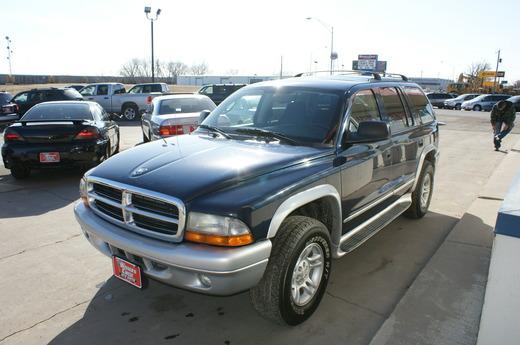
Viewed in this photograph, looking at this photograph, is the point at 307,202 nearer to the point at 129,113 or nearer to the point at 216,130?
the point at 216,130

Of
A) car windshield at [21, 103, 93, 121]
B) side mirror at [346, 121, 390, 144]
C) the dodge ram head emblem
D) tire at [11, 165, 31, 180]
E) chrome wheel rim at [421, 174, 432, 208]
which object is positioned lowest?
tire at [11, 165, 31, 180]

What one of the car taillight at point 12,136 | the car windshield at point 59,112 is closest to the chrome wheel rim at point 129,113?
the car windshield at point 59,112

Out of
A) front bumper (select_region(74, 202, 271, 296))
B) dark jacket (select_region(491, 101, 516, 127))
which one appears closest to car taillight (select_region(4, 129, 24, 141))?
front bumper (select_region(74, 202, 271, 296))

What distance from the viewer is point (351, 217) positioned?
3.66m

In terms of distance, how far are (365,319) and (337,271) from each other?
0.83 meters

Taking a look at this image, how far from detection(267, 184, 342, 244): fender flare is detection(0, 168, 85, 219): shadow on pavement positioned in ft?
14.2

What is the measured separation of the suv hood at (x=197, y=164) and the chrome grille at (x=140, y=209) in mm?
56

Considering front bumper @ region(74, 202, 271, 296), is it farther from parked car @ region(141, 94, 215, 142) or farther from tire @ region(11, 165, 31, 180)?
parked car @ region(141, 94, 215, 142)

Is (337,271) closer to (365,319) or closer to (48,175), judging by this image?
(365,319)

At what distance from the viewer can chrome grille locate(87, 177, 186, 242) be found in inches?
105

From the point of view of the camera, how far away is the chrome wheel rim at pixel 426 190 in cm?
551

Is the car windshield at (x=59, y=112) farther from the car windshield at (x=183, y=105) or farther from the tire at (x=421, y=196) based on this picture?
the tire at (x=421, y=196)

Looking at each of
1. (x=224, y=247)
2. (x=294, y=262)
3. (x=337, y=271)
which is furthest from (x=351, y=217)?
(x=224, y=247)

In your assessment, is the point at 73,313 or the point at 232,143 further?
the point at 232,143
